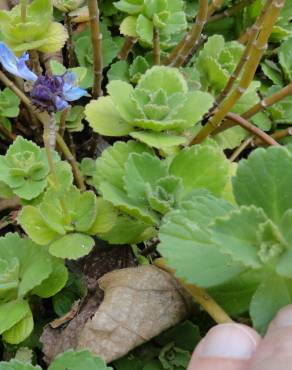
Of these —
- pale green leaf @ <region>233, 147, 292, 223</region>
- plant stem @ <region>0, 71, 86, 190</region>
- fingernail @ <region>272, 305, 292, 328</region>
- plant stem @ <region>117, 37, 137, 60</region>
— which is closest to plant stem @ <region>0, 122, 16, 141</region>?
plant stem @ <region>0, 71, 86, 190</region>

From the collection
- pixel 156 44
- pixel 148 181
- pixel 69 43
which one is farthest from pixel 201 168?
pixel 69 43

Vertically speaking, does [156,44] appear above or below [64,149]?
above

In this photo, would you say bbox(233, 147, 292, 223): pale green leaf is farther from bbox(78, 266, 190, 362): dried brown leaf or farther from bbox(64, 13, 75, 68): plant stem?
bbox(64, 13, 75, 68): plant stem

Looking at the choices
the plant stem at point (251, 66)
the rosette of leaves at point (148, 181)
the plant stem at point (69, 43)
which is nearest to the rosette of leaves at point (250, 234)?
the rosette of leaves at point (148, 181)

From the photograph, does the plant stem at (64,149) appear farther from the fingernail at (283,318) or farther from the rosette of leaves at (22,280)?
the fingernail at (283,318)

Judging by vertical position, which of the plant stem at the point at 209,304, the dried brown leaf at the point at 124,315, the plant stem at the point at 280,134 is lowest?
the dried brown leaf at the point at 124,315

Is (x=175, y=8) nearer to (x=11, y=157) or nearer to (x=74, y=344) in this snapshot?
(x=11, y=157)

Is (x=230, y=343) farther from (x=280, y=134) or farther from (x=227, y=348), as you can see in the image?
(x=280, y=134)
